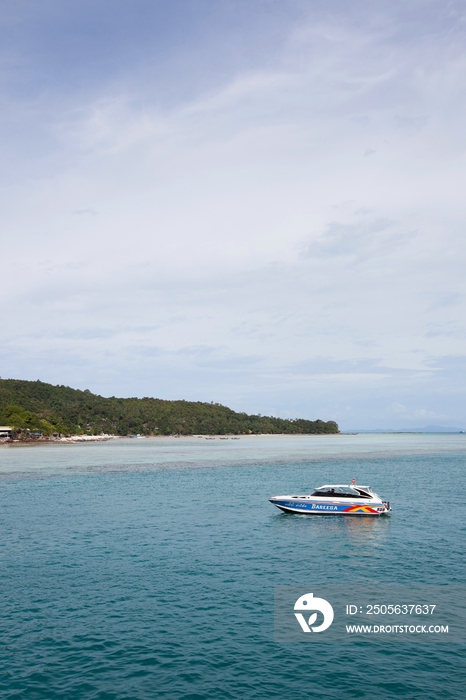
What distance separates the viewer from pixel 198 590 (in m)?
33.1

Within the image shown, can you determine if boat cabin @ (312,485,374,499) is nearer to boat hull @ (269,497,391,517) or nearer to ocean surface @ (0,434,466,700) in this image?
boat hull @ (269,497,391,517)

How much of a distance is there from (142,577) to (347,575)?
46.3 ft

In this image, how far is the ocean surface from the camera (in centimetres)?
2219

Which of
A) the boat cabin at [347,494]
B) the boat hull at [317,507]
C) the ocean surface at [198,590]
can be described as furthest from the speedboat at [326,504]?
the ocean surface at [198,590]

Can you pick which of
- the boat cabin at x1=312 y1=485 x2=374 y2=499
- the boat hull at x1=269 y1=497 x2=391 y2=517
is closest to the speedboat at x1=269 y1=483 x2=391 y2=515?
the boat hull at x1=269 y1=497 x2=391 y2=517

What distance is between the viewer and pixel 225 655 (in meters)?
24.5

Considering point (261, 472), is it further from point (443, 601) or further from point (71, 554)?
point (443, 601)

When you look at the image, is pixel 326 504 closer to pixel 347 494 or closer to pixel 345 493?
pixel 345 493

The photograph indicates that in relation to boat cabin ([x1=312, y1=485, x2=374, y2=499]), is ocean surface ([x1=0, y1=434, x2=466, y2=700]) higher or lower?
lower

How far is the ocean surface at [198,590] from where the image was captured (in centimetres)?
2219

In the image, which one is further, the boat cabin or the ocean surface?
the boat cabin

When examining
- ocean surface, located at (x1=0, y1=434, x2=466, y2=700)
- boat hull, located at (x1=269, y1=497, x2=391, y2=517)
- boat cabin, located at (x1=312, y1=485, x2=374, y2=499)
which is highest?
boat cabin, located at (x1=312, y1=485, x2=374, y2=499)

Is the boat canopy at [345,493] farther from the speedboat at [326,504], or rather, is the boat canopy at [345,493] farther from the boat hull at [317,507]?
the boat hull at [317,507]

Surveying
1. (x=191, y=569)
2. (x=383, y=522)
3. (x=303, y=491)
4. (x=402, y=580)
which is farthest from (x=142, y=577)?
(x=303, y=491)
